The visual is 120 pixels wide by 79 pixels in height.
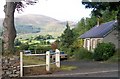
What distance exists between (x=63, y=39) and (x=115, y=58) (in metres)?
34.4

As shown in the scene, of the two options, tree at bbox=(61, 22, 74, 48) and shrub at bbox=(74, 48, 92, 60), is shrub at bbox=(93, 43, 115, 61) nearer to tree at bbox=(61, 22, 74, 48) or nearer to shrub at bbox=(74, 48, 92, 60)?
shrub at bbox=(74, 48, 92, 60)

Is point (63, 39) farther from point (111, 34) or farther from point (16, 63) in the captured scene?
point (16, 63)

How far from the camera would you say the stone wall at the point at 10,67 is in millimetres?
17092

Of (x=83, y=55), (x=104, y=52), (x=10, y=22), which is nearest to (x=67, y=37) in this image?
(x=83, y=55)

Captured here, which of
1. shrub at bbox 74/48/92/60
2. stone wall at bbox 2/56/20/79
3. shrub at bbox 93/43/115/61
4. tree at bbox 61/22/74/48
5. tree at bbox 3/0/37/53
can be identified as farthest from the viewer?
tree at bbox 61/22/74/48

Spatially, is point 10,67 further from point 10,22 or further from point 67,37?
point 67,37

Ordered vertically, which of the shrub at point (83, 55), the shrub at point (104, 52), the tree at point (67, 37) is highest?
the tree at point (67, 37)

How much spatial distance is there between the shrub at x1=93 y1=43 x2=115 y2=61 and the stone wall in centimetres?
2065

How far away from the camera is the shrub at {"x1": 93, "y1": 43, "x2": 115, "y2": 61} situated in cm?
3759

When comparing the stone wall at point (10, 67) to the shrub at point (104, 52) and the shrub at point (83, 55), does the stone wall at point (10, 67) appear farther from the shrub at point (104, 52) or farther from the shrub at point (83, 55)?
the shrub at point (83, 55)

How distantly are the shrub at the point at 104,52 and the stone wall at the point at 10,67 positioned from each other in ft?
67.7

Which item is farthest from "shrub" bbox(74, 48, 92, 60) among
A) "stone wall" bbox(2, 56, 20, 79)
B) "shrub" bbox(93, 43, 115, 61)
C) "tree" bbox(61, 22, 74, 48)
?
"stone wall" bbox(2, 56, 20, 79)

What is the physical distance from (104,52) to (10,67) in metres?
21.7

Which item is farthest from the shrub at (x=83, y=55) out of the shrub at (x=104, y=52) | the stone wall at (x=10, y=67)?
the stone wall at (x=10, y=67)
